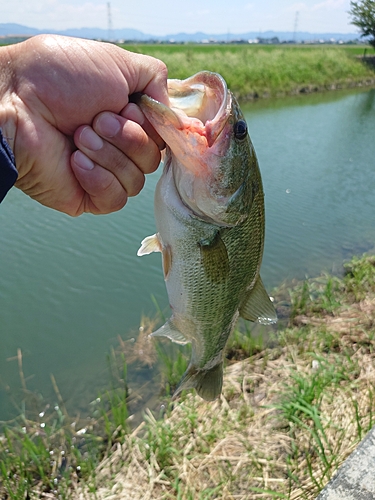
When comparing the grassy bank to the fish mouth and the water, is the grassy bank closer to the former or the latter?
the water

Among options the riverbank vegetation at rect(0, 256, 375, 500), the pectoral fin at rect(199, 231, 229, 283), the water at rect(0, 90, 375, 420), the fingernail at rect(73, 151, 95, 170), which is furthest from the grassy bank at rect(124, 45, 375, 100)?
the pectoral fin at rect(199, 231, 229, 283)

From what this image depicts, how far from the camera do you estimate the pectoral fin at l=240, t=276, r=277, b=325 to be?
239 cm

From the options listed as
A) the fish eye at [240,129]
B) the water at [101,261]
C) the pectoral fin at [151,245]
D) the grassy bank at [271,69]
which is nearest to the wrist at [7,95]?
the pectoral fin at [151,245]

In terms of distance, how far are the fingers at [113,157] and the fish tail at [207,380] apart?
3.60 feet

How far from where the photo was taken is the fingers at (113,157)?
1972 millimetres

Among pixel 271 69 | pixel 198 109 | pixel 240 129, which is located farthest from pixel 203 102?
pixel 271 69

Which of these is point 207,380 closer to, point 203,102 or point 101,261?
point 203,102

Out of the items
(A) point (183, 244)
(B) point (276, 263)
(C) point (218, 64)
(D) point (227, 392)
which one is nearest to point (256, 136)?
(B) point (276, 263)

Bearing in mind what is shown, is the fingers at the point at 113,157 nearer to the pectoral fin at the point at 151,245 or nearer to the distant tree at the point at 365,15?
the pectoral fin at the point at 151,245

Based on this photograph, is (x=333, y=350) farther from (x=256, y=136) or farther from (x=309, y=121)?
(x=309, y=121)

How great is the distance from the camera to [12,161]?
173 centimetres

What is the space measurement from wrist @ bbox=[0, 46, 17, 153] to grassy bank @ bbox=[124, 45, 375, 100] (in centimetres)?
2136

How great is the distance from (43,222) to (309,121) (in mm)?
16049

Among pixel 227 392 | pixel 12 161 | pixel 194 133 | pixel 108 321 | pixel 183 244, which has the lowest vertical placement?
pixel 108 321
